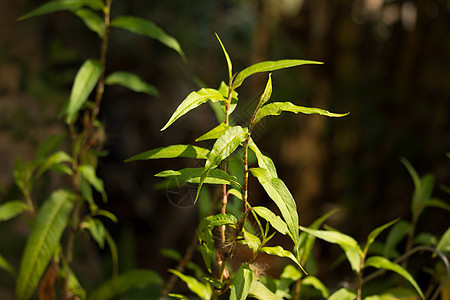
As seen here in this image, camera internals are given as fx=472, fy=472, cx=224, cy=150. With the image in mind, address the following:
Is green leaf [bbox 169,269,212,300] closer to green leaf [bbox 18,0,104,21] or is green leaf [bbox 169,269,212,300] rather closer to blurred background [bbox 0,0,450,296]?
green leaf [bbox 18,0,104,21]

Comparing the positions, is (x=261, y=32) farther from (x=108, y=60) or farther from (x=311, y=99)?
(x=108, y=60)

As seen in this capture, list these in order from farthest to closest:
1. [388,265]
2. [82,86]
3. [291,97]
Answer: [291,97]
[82,86]
[388,265]

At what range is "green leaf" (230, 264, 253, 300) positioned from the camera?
372mm

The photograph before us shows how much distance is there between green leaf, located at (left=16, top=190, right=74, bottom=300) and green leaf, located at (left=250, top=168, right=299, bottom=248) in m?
→ 0.33

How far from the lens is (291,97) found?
63.3 inches

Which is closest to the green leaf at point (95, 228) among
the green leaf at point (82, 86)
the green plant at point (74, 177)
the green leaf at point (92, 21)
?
the green plant at point (74, 177)

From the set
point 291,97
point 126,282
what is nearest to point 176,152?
point 126,282

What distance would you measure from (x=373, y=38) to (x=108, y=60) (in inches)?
47.7

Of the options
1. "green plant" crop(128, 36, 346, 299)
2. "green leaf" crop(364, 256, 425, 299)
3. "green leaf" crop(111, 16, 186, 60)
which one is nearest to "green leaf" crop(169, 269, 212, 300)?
Answer: "green plant" crop(128, 36, 346, 299)

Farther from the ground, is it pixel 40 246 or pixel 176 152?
pixel 176 152

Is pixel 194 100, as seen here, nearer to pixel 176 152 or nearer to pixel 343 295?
pixel 176 152

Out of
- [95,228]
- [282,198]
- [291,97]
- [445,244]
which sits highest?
[282,198]

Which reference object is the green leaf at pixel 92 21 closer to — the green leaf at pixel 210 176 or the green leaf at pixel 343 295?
the green leaf at pixel 210 176

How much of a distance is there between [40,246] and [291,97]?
117 cm
